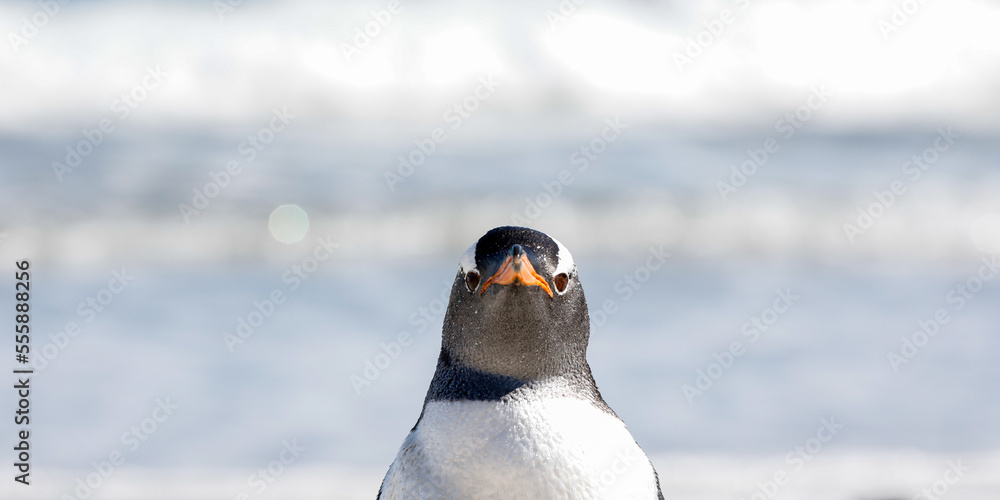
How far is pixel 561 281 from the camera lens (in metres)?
1.60

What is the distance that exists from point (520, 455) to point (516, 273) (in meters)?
0.28

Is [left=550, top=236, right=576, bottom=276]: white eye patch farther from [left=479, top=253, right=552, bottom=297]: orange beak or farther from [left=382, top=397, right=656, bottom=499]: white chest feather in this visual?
[left=382, top=397, right=656, bottom=499]: white chest feather

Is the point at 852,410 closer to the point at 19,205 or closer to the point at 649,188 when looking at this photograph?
the point at 649,188

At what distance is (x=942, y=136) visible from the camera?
8008 mm

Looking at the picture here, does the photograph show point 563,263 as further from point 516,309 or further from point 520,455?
point 520,455

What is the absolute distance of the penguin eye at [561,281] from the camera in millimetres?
1593

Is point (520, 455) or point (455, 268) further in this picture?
point (455, 268)

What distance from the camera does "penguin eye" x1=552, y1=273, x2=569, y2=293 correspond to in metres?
1.59

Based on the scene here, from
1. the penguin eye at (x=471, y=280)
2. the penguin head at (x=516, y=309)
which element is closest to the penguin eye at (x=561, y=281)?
the penguin head at (x=516, y=309)

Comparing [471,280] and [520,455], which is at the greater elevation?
[471,280]

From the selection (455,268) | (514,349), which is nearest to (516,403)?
(514,349)

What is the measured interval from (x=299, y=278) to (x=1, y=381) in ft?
6.84

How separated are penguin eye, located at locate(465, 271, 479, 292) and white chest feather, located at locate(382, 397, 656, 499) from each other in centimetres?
19

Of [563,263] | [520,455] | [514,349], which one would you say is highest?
[563,263]
